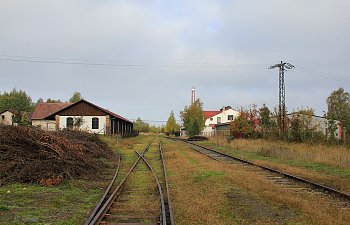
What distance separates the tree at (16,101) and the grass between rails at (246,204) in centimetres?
10858

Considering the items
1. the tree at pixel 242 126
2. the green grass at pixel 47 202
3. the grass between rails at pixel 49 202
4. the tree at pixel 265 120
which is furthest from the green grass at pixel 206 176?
the tree at pixel 242 126

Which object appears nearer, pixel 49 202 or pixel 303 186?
pixel 49 202

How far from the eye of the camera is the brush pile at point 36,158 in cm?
1222

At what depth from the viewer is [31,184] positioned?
11695 millimetres

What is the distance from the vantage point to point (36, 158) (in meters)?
13.3

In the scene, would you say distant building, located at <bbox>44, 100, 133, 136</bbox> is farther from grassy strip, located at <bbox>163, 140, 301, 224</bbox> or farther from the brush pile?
grassy strip, located at <bbox>163, 140, 301, 224</bbox>

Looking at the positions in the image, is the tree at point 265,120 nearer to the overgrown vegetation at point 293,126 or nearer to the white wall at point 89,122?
the overgrown vegetation at point 293,126

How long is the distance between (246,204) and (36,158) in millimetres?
7887

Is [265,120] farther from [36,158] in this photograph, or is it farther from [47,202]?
[47,202]

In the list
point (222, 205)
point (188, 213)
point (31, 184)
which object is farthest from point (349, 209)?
point (31, 184)

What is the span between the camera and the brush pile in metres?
12.2

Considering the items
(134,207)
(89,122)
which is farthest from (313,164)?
(89,122)

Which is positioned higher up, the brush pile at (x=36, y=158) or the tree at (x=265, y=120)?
the tree at (x=265, y=120)

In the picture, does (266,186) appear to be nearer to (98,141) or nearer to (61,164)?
(61,164)
